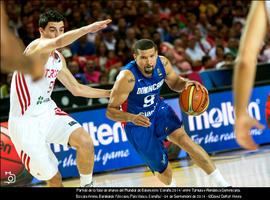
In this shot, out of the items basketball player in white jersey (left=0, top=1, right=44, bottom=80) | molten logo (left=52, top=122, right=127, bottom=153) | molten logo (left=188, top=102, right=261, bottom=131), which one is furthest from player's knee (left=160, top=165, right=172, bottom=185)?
basketball player in white jersey (left=0, top=1, right=44, bottom=80)

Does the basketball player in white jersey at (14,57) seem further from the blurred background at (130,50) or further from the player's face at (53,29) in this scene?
the blurred background at (130,50)

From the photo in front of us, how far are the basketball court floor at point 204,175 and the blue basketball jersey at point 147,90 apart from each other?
1.33 m

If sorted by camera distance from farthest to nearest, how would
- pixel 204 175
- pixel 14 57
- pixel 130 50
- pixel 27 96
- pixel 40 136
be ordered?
pixel 130 50 < pixel 204 175 < pixel 27 96 < pixel 40 136 < pixel 14 57

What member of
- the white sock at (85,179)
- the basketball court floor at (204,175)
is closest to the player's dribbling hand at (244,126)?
the white sock at (85,179)

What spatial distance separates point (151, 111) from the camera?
702 cm

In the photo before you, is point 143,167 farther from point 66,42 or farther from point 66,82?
point 66,42

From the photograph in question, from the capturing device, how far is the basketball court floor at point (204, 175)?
26.9 feet

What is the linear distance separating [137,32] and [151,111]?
6.62 metres

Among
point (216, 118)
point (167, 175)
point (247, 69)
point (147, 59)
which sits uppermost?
point (247, 69)

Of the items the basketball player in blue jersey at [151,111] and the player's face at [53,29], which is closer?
the player's face at [53,29]

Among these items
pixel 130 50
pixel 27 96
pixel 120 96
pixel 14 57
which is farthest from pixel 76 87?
pixel 130 50

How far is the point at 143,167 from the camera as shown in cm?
1016

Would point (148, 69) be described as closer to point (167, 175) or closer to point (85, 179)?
point (167, 175)

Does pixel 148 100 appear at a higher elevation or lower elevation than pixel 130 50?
higher
